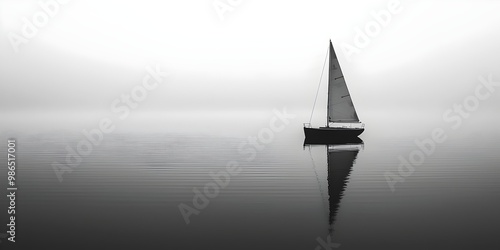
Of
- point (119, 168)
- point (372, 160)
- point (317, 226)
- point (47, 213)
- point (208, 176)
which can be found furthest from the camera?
point (372, 160)

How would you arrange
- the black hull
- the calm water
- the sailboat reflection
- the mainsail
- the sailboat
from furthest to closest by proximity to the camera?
the mainsail, the sailboat, the black hull, the sailboat reflection, the calm water

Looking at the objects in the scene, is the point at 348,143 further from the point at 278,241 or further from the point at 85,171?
the point at 278,241

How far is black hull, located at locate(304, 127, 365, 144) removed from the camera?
61.0 m

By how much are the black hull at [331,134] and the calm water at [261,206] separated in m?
17.7

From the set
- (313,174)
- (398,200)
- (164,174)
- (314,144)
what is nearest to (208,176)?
(164,174)

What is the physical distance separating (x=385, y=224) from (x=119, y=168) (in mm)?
25862

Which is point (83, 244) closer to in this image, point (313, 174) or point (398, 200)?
point (398, 200)

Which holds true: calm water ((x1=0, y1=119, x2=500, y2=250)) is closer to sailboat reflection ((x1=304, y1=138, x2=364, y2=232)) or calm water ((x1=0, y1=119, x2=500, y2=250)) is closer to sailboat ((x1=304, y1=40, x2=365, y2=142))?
sailboat reflection ((x1=304, y1=138, x2=364, y2=232))

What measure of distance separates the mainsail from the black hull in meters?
2.03

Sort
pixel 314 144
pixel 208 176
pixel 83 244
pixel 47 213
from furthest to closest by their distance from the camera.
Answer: pixel 314 144 → pixel 208 176 → pixel 47 213 → pixel 83 244

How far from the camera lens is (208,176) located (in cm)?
3509

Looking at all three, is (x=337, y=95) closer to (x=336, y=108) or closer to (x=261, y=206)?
(x=336, y=108)

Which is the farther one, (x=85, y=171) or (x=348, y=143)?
(x=348, y=143)

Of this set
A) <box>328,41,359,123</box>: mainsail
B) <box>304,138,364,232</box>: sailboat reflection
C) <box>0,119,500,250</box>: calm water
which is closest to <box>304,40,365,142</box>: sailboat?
<box>328,41,359,123</box>: mainsail
